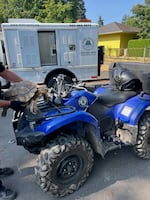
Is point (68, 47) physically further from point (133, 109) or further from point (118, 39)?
point (118, 39)

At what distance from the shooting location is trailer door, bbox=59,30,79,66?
7039 millimetres

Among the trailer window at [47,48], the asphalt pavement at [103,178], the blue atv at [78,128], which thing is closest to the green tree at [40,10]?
the trailer window at [47,48]

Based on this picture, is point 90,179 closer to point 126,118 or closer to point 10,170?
point 126,118

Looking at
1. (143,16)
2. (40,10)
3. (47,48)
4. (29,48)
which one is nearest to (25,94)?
(29,48)

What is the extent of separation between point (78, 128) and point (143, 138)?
1.08 metres

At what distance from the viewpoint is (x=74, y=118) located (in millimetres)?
2246

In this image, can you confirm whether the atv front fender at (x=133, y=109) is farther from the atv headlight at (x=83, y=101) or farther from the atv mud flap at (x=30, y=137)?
the atv mud flap at (x=30, y=137)

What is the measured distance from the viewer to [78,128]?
250cm

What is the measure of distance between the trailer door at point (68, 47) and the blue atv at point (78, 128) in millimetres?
4234

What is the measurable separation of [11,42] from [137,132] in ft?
17.2

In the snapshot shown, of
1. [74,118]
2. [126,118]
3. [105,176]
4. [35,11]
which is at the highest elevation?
[35,11]

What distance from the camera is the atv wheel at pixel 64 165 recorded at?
2230mm

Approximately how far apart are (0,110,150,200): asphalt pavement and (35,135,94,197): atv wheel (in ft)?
0.46

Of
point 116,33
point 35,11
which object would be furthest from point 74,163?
point 35,11
